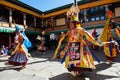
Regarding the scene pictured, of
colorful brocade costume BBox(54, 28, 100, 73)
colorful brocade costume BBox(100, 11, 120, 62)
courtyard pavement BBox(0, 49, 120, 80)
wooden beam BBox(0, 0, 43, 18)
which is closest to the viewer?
colorful brocade costume BBox(54, 28, 100, 73)

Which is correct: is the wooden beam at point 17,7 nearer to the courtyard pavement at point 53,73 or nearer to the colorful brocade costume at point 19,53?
the colorful brocade costume at point 19,53

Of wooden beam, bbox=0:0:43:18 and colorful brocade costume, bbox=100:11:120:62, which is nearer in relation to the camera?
colorful brocade costume, bbox=100:11:120:62

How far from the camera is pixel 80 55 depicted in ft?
11.5

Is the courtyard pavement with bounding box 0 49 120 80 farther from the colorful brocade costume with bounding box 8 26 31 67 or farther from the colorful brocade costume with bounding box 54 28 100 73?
the colorful brocade costume with bounding box 54 28 100 73

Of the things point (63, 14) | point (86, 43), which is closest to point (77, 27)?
point (86, 43)

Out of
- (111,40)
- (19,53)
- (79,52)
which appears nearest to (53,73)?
(79,52)

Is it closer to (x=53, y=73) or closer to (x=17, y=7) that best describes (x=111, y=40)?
(x=53, y=73)

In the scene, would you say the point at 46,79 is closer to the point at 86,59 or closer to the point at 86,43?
the point at 86,59

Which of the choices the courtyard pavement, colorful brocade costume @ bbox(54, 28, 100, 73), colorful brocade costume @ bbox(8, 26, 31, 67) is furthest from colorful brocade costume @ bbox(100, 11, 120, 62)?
colorful brocade costume @ bbox(8, 26, 31, 67)

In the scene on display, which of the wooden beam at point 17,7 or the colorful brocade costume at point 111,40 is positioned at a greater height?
the wooden beam at point 17,7

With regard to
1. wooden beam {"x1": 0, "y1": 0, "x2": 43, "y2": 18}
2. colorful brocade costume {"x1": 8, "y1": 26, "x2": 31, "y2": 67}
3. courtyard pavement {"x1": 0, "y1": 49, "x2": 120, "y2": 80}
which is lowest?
courtyard pavement {"x1": 0, "y1": 49, "x2": 120, "y2": 80}

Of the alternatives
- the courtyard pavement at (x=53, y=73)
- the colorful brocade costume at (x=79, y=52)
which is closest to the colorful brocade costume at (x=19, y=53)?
the courtyard pavement at (x=53, y=73)

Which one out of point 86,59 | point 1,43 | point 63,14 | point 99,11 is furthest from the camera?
point 63,14

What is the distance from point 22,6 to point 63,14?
6.02 m
